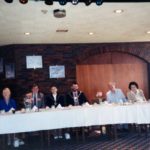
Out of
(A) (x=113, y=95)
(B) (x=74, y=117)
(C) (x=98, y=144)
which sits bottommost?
(C) (x=98, y=144)

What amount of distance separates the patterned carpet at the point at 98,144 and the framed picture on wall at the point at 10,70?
106 inches

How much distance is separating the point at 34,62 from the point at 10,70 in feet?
2.36

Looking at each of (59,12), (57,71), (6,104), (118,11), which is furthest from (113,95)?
(59,12)

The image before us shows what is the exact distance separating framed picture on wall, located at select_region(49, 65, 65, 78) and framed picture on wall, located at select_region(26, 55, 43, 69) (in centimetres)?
34

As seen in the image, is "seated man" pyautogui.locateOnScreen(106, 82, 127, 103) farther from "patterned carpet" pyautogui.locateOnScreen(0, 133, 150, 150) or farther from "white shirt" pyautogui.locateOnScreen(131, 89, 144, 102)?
"patterned carpet" pyautogui.locateOnScreen(0, 133, 150, 150)

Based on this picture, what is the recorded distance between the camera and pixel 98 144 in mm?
6246

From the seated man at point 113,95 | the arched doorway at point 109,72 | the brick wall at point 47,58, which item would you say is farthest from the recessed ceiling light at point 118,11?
the arched doorway at point 109,72

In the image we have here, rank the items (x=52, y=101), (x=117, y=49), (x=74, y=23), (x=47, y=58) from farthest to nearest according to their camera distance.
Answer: (x=117, y=49)
(x=47, y=58)
(x=52, y=101)
(x=74, y=23)

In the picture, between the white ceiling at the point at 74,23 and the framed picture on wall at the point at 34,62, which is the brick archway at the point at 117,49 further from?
the framed picture on wall at the point at 34,62

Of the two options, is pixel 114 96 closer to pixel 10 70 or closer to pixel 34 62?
pixel 34 62

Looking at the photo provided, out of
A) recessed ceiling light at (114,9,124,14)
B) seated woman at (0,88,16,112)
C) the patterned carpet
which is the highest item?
recessed ceiling light at (114,9,124,14)

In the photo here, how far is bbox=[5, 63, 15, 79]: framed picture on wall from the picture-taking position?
9180mm

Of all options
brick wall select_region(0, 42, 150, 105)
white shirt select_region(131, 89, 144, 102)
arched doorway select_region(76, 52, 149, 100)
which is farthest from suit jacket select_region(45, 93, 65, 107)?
arched doorway select_region(76, 52, 149, 100)

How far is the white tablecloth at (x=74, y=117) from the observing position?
5.99 metres
